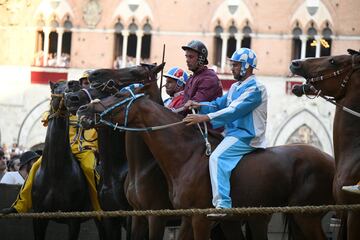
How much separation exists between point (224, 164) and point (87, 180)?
3159mm

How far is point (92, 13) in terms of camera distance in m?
37.6

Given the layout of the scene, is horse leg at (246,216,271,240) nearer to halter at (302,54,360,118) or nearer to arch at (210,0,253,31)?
halter at (302,54,360,118)

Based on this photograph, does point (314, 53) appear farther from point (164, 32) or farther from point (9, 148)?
point (9, 148)

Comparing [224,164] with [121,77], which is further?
[121,77]

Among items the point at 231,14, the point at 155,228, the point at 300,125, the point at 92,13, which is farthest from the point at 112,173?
the point at 92,13

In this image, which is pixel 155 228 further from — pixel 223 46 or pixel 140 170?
pixel 223 46

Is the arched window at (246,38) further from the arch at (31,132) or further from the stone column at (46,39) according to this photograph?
the arch at (31,132)

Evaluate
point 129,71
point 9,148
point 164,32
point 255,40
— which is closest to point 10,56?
point 9,148

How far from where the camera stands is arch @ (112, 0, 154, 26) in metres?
37.0

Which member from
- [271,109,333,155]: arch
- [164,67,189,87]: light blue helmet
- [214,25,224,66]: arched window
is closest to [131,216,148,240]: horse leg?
[164,67,189,87]: light blue helmet

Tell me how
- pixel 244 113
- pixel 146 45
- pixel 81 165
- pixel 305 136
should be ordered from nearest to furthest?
pixel 244 113
pixel 81 165
pixel 305 136
pixel 146 45

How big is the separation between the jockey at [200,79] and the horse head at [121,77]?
1.34 ft

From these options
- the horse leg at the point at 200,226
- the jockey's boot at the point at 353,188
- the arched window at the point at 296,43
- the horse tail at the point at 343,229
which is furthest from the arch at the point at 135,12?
the jockey's boot at the point at 353,188

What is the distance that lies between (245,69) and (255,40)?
2576cm
